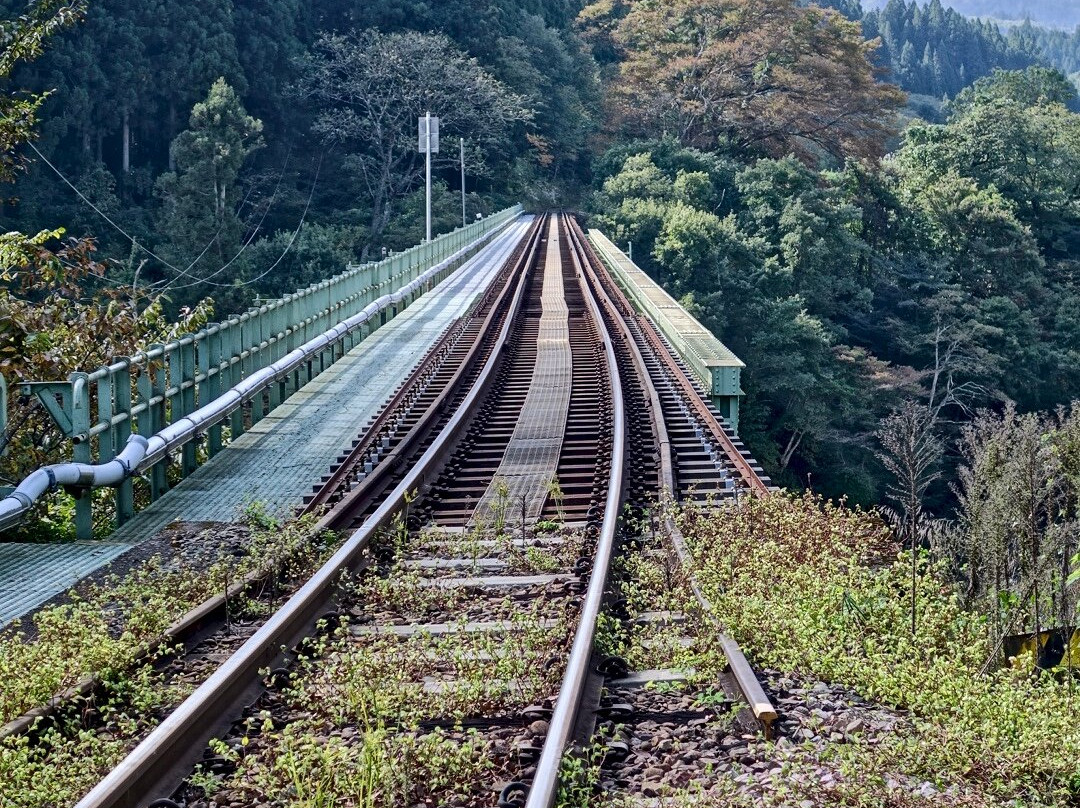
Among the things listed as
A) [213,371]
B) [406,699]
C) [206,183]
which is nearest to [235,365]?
[213,371]

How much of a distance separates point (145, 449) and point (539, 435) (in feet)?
12.9

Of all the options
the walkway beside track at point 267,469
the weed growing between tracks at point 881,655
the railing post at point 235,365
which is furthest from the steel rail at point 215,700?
the railing post at point 235,365

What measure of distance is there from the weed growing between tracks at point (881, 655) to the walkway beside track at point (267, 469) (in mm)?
3986

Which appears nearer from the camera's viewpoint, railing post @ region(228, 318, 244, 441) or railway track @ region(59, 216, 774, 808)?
railway track @ region(59, 216, 774, 808)

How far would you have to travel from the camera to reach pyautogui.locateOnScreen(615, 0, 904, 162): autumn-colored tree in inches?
2717

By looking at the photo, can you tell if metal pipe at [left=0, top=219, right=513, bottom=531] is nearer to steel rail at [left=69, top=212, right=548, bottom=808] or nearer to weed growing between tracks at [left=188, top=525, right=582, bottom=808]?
steel rail at [left=69, top=212, right=548, bottom=808]

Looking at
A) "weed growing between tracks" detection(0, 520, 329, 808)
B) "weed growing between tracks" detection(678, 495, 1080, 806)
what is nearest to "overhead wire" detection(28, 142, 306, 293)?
"weed growing between tracks" detection(0, 520, 329, 808)

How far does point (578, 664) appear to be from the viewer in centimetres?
617

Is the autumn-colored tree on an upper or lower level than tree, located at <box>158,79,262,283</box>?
upper

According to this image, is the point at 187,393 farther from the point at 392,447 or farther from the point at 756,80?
the point at 756,80

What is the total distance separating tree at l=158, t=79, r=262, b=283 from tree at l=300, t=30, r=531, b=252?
40.2ft

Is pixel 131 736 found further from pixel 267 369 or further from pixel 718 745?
pixel 267 369

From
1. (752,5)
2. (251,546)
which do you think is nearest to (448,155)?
(752,5)

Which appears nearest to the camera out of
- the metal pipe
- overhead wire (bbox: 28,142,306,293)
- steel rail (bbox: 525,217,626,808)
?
steel rail (bbox: 525,217,626,808)
